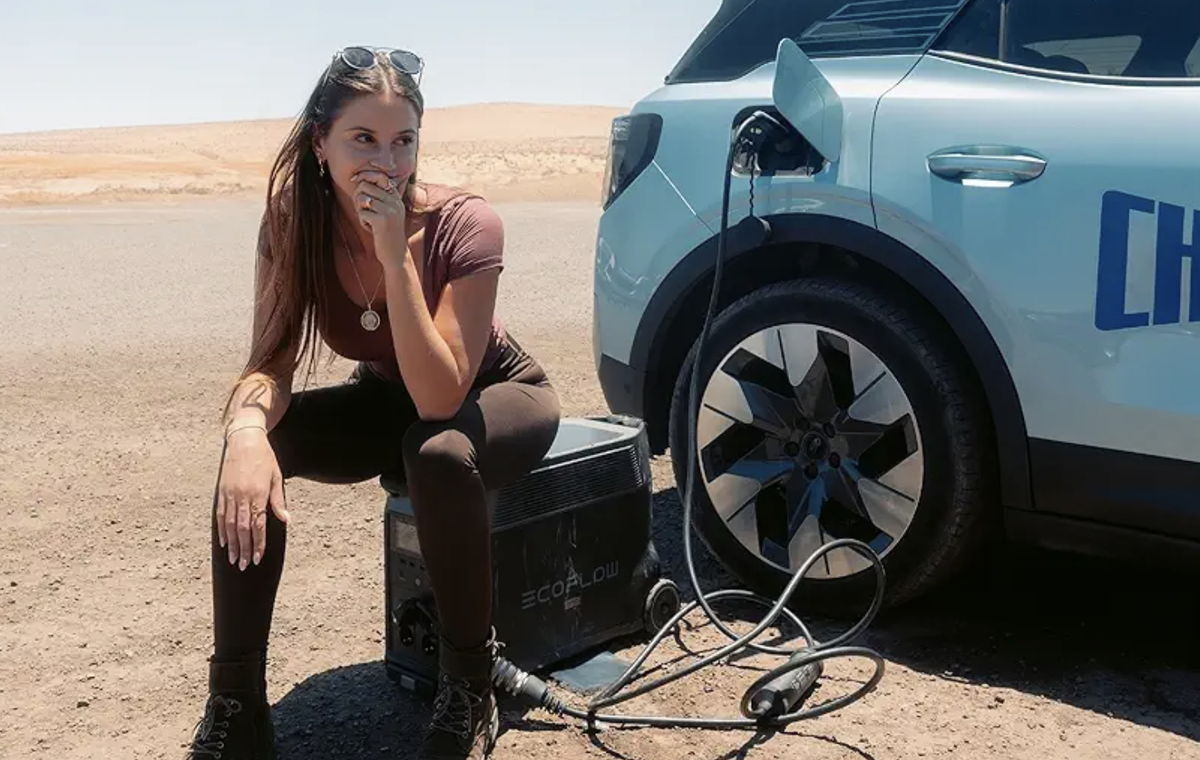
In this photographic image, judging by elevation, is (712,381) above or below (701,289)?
below

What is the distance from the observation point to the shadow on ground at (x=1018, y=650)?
9.23 ft

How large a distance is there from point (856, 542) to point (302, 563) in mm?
1800

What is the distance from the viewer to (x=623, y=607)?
318 cm

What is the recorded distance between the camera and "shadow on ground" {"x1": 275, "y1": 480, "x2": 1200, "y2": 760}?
2.81 meters

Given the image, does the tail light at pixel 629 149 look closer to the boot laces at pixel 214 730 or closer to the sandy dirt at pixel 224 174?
the boot laces at pixel 214 730

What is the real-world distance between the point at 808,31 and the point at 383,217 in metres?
1.61

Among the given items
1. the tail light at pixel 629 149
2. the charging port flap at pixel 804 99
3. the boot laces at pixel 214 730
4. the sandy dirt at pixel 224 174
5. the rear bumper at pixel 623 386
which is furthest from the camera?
the sandy dirt at pixel 224 174

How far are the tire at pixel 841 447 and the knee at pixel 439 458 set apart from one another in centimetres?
106

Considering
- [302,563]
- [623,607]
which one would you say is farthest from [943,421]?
[302,563]

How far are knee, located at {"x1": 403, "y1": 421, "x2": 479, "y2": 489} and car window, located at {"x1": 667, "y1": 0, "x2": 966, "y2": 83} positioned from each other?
1.61 meters

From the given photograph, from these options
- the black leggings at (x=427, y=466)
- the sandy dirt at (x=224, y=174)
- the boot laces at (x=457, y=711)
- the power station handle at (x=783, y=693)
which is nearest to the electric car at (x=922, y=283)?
the power station handle at (x=783, y=693)

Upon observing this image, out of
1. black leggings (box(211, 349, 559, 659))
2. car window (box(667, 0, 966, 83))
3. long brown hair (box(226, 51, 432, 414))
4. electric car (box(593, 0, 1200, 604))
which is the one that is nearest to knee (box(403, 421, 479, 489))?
black leggings (box(211, 349, 559, 659))

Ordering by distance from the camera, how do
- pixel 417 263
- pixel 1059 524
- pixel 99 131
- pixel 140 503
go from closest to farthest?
pixel 417 263 → pixel 1059 524 → pixel 140 503 → pixel 99 131

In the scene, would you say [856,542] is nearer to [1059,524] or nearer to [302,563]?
[1059,524]
